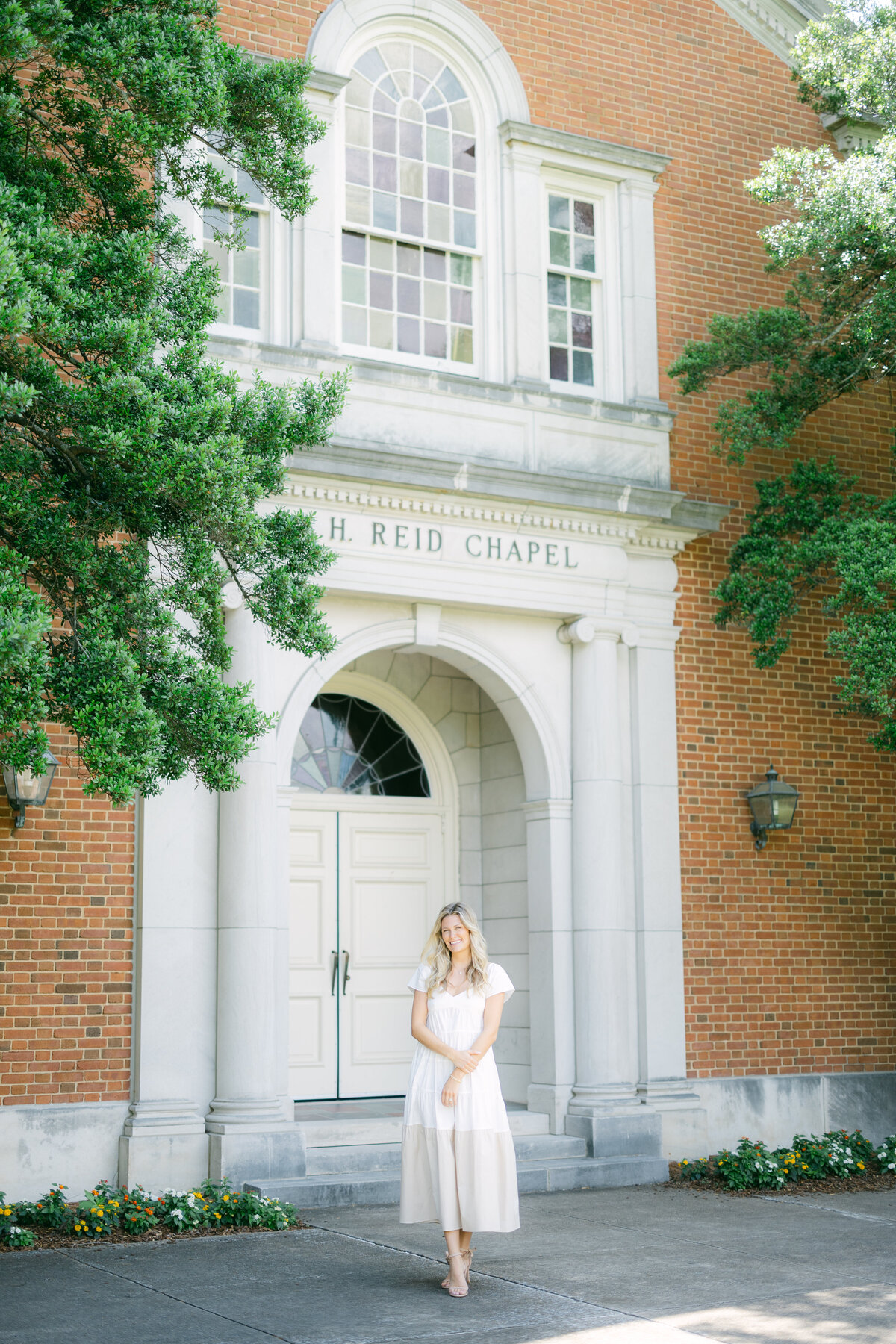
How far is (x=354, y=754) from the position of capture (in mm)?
12672

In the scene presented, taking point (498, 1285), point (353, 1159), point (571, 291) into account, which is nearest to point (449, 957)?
point (498, 1285)

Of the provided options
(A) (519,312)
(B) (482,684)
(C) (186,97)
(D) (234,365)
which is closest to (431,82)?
(A) (519,312)

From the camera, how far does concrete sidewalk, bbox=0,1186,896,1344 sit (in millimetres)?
6316

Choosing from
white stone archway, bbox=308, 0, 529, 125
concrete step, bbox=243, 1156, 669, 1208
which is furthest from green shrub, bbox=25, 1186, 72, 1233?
white stone archway, bbox=308, 0, 529, 125

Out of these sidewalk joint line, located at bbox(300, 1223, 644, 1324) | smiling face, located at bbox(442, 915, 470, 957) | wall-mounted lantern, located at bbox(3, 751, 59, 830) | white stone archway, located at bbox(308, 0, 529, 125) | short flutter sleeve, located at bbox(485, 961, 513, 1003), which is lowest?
sidewalk joint line, located at bbox(300, 1223, 644, 1324)

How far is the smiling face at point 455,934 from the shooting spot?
23.1 feet

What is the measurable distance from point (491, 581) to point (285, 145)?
4.29 m

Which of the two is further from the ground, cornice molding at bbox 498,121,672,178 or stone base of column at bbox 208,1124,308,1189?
cornice molding at bbox 498,121,672,178

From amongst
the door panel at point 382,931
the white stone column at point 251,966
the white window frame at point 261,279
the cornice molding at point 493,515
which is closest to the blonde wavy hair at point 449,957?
the white stone column at point 251,966

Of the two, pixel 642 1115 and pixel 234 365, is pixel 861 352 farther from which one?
pixel 642 1115

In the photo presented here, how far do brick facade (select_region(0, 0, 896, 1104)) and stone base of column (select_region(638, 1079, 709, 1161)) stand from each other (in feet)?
0.95

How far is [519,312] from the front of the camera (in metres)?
11.9

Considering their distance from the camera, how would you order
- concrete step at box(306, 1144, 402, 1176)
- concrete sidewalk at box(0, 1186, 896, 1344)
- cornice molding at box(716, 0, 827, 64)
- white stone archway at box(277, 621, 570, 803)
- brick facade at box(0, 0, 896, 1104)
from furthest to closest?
cornice molding at box(716, 0, 827, 64)
brick facade at box(0, 0, 896, 1104)
white stone archway at box(277, 621, 570, 803)
concrete step at box(306, 1144, 402, 1176)
concrete sidewalk at box(0, 1186, 896, 1344)

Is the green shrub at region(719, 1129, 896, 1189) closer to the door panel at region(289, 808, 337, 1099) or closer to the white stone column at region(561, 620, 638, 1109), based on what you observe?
the white stone column at region(561, 620, 638, 1109)
